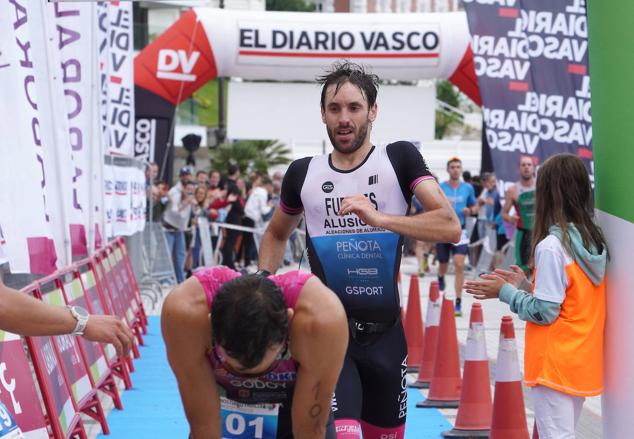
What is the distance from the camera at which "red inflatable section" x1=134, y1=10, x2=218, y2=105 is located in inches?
828

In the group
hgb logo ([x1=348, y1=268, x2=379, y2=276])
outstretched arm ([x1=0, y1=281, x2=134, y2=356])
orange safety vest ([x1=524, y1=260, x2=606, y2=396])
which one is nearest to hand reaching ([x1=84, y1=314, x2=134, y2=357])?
outstretched arm ([x1=0, y1=281, x2=134, y2=356])

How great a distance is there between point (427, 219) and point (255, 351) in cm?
173

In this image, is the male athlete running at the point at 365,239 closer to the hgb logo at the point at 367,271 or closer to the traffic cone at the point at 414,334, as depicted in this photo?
the hgb logo at the point at 367,271

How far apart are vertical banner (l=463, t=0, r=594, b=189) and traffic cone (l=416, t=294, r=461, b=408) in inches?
130

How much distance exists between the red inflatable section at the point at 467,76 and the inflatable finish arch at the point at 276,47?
39 mm

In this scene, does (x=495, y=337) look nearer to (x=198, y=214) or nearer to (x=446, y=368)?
(x=446, y=368)

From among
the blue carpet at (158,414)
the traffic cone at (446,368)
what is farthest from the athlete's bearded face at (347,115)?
the traffic cone at (446,368)

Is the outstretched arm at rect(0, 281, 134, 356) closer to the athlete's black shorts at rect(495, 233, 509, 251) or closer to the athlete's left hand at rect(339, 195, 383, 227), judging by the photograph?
the athlete's left hand at rect(339, 195, 383, 227)

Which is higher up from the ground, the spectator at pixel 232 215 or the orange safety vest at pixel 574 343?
the orange safety vest at pixel 574 343

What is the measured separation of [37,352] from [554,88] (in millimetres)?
7902

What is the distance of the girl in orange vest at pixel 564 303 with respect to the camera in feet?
16.3

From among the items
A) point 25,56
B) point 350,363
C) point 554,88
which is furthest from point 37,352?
point 554,88

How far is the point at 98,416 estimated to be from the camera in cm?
775

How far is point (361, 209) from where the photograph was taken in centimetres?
429
